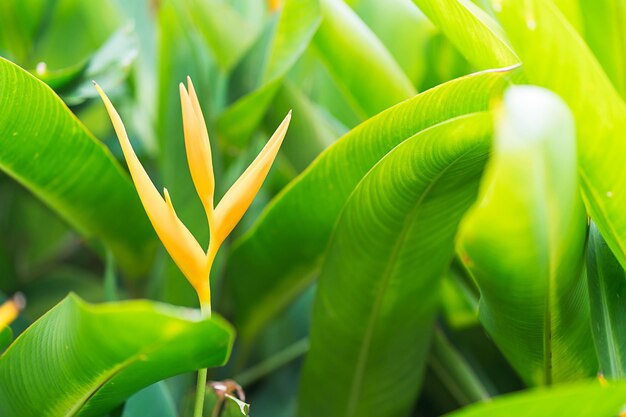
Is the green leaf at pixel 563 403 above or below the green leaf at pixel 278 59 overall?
below

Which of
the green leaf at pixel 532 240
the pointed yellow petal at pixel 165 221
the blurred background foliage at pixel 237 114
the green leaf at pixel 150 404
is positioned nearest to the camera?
the green leaf at pixel 532 240

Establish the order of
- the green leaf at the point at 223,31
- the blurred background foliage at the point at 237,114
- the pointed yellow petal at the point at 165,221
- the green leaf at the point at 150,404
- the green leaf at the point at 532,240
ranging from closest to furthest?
the green leaf at the point at 532,240, the pointed yellow petal at the point at 165,221, the green leaf at the point at 150,404, the blurred background foliage at the point at 237,114, the green leaf at the point at 223,31

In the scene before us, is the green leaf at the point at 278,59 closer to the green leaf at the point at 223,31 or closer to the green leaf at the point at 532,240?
the green leaf at the point at 223,31

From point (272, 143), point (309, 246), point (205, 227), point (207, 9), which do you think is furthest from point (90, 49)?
point (272, 143)

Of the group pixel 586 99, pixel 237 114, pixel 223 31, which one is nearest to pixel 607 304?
pixel 586 99

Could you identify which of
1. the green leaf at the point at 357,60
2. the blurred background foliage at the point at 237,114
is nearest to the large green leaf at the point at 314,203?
the blurred background foliage at the point at 237,114

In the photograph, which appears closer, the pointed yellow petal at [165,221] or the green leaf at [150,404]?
the pointed yellow petal at [165,221]
